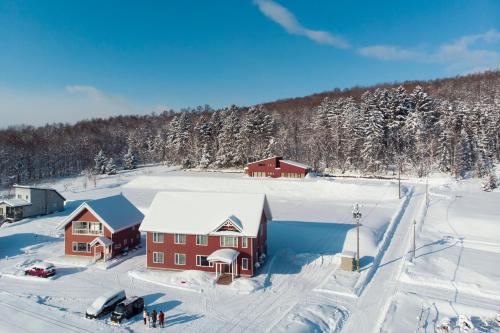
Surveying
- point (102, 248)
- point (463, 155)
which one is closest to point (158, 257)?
point (102, 248)

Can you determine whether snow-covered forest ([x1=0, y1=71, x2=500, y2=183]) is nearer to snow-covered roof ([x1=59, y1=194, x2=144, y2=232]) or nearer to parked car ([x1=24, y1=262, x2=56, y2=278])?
snow-covered roof ([x1=59, y1=194, x2=144, y2=232])

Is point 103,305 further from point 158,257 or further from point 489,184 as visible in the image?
point 489,184

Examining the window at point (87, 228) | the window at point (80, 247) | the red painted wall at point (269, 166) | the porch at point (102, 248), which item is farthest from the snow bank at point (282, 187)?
the window at point (80, 247)

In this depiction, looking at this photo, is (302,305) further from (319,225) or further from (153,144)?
(153,144)

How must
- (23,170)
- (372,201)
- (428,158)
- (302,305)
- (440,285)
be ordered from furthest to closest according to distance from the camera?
(23,170) < (428,158) < (372,201) < (440,285) < (302,305)

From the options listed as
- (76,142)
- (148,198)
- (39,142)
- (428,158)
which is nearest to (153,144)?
(76,142)
